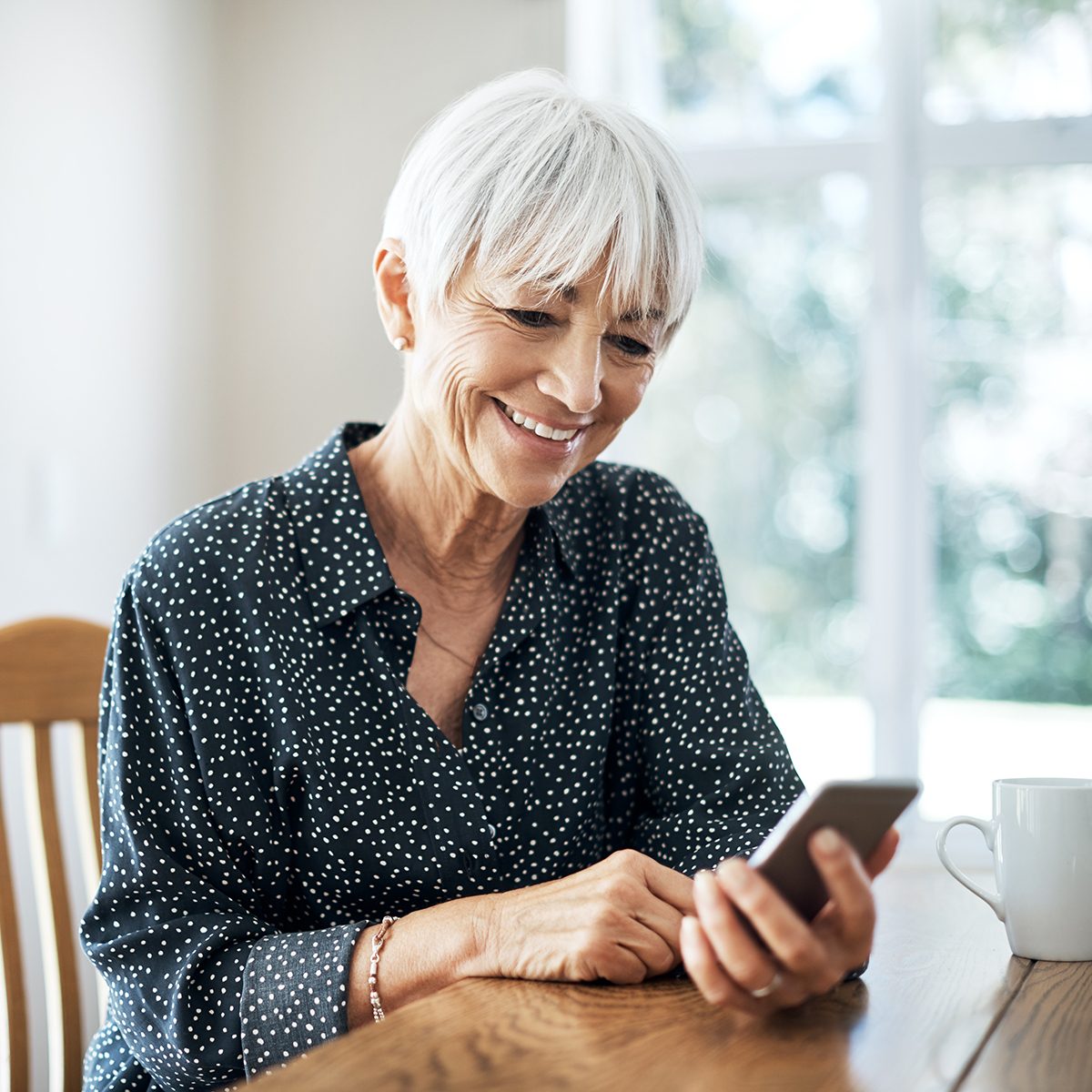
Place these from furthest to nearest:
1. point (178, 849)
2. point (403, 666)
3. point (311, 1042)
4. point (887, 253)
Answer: point (887, 253) → point (403, 666) → point (178, 849) → point (311, 1042)

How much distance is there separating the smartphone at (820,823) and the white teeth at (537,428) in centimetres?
49

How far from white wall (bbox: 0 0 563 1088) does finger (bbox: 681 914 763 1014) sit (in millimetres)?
1487

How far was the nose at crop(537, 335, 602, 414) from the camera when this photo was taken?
1132mm

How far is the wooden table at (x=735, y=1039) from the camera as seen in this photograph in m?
0.72

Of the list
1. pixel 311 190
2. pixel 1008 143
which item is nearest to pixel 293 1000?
pixel 311 190

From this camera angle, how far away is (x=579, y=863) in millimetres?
1269

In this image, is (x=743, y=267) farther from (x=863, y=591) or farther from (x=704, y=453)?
(x=863, y=591)

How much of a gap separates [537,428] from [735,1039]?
0.57m

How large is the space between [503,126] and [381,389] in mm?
1568

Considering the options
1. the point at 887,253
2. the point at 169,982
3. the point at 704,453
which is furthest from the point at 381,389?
the point at 169,982

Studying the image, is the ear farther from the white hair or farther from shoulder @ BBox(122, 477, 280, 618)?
shoulder @ BBox(122, 477, 280, 618)

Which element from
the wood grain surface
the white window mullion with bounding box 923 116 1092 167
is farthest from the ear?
the white window mullion with bounding box 923 116 1092 167

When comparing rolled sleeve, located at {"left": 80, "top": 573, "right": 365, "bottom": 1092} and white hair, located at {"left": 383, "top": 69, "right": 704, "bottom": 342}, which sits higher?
white hair, located at {"left": 383, "top": 69, "right": 704, "bottom": 342}

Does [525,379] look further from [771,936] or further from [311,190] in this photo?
[311,190]
